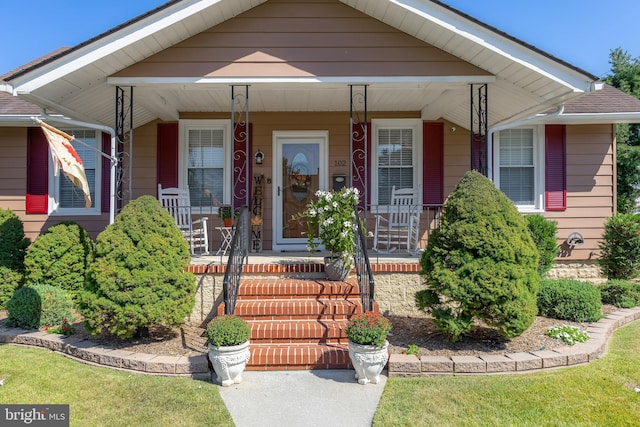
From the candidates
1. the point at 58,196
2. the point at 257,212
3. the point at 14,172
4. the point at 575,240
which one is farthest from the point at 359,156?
the point at 14,172

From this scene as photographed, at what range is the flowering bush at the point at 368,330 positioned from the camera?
3465 mm

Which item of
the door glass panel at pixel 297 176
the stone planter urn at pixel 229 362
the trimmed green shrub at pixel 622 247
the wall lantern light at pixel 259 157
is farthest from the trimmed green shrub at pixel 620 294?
the wall lantern light at pixel 259 157

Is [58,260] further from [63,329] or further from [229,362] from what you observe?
[229,362]

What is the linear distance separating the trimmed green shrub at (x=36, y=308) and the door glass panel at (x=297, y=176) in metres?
3.59

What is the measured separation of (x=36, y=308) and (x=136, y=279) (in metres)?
1.72

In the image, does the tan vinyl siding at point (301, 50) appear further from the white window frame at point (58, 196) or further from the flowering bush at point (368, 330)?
the flowering bush at point (368, 330)

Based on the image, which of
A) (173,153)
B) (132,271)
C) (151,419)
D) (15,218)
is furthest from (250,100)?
(151,419)

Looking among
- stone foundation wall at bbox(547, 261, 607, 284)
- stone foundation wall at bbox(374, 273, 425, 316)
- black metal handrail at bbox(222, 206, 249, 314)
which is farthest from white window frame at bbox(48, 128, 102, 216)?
stone foundation wall at bbox(547, 261, 607, 284)

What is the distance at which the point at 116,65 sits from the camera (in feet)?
16.6

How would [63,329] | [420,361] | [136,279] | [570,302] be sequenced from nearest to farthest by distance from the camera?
1. [420,361]
2. [136,279]
3. [63,329]
4. [570,302]

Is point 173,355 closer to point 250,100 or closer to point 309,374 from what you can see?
point 309,374

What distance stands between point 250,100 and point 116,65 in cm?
205

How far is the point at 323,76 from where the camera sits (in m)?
5.23

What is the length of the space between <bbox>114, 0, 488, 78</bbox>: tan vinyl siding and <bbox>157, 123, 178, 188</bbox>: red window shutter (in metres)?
2.03
